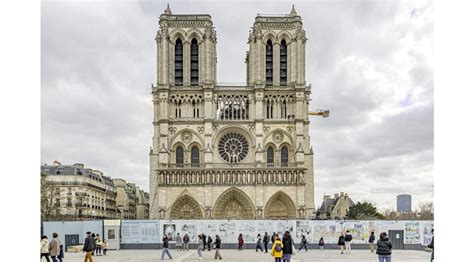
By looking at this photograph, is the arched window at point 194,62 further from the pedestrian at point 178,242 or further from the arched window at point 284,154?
the pedestrian at point 178,242

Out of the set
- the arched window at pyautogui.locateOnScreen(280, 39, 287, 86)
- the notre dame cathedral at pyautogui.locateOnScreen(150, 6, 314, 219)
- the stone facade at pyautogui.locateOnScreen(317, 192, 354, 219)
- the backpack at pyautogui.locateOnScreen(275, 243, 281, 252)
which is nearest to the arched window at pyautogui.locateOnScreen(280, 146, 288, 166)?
the notre dame cathedral at pyautogui.locateOnScreen(150, 6, 314, 219)

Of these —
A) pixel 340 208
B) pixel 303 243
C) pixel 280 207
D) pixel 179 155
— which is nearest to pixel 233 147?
pixel 179 155

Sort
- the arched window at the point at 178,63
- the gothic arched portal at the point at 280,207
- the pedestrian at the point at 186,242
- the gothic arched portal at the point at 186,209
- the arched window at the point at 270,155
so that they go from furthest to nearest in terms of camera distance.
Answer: the arched window at the point at 178,63
the arched window at the point at 270,155
the gothic arched portal at the point at 280,207
the gothic arched portal at the point at 186,209
the pedestrian at the point at 186,242

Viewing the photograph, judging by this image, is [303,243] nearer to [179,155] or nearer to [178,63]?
[179,155]

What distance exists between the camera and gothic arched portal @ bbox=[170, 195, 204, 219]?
42750mm

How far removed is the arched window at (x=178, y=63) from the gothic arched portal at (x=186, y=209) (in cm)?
1039

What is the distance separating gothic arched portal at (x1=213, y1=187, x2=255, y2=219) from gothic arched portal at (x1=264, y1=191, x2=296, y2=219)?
1.53 metres

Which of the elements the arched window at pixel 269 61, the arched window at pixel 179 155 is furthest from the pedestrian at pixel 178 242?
the arched window at pixel 269 61

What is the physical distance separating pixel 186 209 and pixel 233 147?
6.69m

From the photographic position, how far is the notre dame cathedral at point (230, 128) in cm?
4284

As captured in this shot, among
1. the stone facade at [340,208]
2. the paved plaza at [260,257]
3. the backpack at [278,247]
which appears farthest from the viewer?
the stone facade at [340,208]
